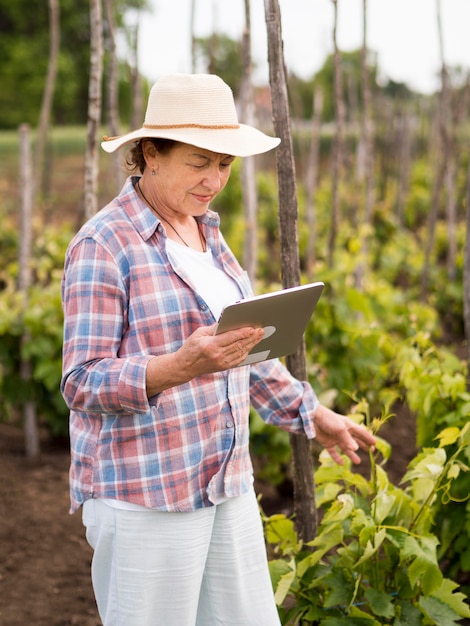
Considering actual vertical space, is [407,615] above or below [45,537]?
above

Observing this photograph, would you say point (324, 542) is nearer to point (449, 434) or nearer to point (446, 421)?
point (449, 434)

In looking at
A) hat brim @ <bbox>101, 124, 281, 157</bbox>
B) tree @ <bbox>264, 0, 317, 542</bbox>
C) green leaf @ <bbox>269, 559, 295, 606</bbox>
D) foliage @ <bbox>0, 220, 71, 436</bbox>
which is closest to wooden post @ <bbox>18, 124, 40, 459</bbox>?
foliage @ <bbox>0, 220, 71, 436</bbox>

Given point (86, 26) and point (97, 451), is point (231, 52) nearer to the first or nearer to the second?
point (86, 26)

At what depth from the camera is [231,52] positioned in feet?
106

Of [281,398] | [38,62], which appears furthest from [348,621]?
[38,62]

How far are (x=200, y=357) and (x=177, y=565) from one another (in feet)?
1.50

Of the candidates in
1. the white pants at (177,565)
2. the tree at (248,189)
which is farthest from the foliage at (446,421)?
the tree at (248,189)

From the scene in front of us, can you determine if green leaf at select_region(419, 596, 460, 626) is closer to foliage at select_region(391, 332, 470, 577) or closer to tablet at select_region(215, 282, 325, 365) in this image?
foliage at select_region(391, 332, 470, 577)

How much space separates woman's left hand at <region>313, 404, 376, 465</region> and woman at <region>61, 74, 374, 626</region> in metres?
0.28

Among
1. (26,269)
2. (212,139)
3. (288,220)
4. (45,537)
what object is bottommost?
(45,537)

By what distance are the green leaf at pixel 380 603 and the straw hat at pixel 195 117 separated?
1.14 meters

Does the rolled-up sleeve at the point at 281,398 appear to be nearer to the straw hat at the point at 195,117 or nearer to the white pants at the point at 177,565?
the white pants at the point at 177,565

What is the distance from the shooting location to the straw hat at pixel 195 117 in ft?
5.32

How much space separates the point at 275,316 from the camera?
5.33 ft
